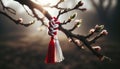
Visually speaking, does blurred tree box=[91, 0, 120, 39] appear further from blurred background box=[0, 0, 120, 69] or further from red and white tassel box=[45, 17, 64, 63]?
red and white tassel box=[45, 17, 64, 63]

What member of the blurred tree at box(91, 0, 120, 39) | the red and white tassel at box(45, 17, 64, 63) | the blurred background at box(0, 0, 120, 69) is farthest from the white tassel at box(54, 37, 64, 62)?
the blurred tree at box(91, 0, 120, 39)

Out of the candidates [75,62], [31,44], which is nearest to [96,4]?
[31,44]

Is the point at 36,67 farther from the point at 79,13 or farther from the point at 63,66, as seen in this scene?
the point at 79,13

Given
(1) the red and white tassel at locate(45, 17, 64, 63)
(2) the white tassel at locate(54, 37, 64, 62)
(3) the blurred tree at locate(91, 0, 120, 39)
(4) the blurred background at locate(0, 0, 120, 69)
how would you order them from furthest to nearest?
(3) the blurred tree at locate(91, 0, 120, 39), (4) the blurred background at locate(0, 0, 120, 69), (2) the white tassel at locate(54, 37, 64, 62), (1) the red and white tassel at locate(45, 17, 64, 63)

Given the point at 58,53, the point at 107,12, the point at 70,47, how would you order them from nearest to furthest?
the point at 58,53, the point at 70,47, the point at 107,12

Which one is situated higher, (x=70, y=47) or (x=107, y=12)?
(x=107, y=12)

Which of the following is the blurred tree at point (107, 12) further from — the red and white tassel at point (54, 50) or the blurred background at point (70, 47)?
the red and white tassel at point (54, 50)

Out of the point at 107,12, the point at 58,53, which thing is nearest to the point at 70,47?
the point at 107,12

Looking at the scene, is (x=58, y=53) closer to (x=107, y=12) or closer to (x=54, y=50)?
(x=54, y=50)

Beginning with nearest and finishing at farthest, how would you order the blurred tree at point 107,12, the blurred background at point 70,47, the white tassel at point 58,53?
the white tassel at point 58,53 < the blurred background at point 70,47 < the blurred tree at point 107,12

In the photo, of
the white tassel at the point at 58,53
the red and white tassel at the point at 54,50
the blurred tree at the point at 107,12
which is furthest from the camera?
the blurred tree at the point at 107,12

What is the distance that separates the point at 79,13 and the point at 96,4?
219 inches

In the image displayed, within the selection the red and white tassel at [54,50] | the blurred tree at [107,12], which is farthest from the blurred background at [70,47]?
the red and white tassel at [54,50]

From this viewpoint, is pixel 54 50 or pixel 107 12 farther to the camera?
pixel 107 12
